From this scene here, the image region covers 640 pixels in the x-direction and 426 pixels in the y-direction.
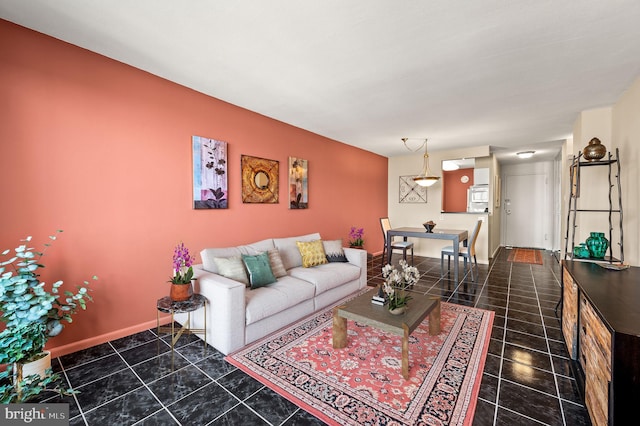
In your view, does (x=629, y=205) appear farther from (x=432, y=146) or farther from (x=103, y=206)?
(x=103, y=206)

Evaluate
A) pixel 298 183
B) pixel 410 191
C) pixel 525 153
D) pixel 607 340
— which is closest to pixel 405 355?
pixel 607 340

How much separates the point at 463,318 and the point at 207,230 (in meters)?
3.09

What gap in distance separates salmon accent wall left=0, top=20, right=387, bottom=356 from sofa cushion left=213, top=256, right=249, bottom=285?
1.85 feet

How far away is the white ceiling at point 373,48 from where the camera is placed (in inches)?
71.5

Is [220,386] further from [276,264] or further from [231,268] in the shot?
[276,264]

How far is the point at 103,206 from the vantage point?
8.09 feet

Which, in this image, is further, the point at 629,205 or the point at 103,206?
the point at 629,205

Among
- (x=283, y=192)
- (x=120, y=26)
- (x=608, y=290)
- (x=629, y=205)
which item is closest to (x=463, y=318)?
(x=608, y=290)

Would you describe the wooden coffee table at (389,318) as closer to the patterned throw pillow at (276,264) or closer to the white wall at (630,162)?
the patterned throw pillow at (276,264)

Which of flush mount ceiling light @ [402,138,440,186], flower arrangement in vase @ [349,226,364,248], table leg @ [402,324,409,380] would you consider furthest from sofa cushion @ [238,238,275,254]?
flush mount ceiling light @ [402,138,440,186]

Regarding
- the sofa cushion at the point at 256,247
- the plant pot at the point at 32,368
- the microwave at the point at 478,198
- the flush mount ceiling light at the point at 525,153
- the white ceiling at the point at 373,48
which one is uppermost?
the white ceiling at the point at 373,48

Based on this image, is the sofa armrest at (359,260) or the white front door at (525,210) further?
the white front door at (525,210)

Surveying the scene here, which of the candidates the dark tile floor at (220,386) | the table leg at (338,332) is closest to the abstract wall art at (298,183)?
the table leg at (338,332)

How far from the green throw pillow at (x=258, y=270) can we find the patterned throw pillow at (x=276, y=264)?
0.16 m
